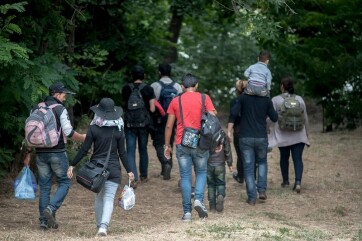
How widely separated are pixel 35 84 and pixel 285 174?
5027 millimetres

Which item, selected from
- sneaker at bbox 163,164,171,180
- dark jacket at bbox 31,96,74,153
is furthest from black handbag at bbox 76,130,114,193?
sneaker at bbox 163,164,171,180

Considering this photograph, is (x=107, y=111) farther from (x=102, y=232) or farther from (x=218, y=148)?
(x=218, y=148)

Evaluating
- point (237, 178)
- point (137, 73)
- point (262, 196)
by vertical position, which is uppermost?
point (137, 73)

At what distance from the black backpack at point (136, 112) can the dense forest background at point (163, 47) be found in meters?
0.86

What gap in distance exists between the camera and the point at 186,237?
931 centimetres

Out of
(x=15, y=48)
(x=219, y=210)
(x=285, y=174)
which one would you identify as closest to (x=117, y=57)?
(x=285, y=174)

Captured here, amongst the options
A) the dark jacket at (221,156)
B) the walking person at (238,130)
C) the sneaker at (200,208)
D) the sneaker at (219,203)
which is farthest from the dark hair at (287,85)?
the sneaker at (200,208)

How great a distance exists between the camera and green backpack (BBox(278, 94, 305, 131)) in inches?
507

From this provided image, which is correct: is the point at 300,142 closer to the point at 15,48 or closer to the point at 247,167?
the point at 247,167

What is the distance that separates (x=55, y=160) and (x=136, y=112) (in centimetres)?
322

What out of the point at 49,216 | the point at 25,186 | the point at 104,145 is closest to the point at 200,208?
the point at 104,145

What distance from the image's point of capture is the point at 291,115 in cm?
1295

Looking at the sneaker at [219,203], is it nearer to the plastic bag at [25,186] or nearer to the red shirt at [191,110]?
the red shirt at [191,110]

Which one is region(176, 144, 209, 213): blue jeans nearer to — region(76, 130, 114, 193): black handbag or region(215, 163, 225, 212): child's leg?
region(215, 163, 225, 212): child's leg
